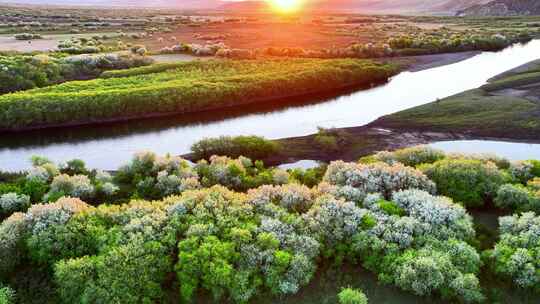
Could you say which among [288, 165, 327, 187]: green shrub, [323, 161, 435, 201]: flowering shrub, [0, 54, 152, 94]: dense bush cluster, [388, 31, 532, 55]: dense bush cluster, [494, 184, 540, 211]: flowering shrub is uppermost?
[388, 31, 532, 55]: dense bush cluster

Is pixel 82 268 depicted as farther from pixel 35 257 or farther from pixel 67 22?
pixel 67 22

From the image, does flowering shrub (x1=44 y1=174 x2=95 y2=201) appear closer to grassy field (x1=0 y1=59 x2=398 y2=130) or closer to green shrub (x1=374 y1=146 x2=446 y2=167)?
green shrub (x1=374 y1=146 x2=446 y2=167)

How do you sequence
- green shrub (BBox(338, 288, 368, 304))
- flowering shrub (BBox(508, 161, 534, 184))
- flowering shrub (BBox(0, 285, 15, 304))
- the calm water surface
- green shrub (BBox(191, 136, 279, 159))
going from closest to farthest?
green shrub (BBox(338, 288, 368, 304))
flowering shrub (BBox(0, 285, 15, 304))
flowering shrub (BBox(508, 161, 534, 184))
green shrub (BBox(191, 136, 279, 159))
the calm water surface

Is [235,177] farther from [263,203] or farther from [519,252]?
[519,252]

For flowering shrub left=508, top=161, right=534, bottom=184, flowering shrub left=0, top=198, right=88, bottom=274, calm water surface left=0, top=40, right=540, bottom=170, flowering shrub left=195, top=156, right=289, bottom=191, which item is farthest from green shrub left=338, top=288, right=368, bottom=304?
calm water surface left=0, top=40, right=540, bottom=170

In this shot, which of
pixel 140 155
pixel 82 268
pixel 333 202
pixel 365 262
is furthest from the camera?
pixel 140 155

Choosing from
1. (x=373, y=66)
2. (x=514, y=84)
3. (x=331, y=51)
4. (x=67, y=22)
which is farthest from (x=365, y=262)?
(x=67, y=22)

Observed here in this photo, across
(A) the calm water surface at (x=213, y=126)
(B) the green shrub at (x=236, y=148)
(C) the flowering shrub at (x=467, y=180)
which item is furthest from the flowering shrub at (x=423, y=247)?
(A) the calm water surface at (x=213, y=126)

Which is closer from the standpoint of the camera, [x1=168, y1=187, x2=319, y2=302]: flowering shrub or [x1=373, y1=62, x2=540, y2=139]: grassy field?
[x1=168, y1=187, x2=319, y2=302]: flowering shrub
